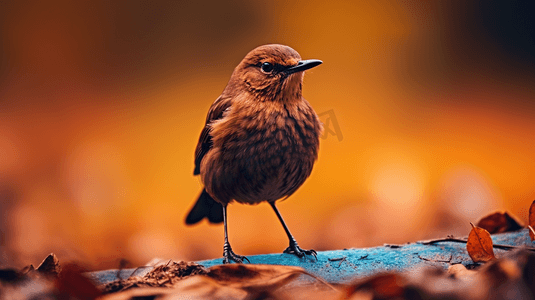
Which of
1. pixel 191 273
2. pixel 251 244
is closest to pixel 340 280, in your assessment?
pixel 191 273

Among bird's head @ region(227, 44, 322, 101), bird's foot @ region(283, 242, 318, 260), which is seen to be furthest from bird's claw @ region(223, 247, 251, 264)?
bird's head @ region(227, 44, 322, 101)

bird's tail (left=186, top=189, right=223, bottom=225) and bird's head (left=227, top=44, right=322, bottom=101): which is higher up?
bird's head (left=227, top=44, right=322, bottom=101)

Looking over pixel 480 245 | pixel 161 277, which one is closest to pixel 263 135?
pixel 161 277

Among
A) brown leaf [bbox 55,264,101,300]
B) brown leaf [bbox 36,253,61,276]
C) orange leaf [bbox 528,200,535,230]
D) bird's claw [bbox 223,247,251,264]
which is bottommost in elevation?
bird's claw [bbox 223,247,251,264]

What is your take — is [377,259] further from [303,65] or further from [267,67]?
[267,67]

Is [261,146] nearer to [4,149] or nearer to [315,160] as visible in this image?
[315,160]

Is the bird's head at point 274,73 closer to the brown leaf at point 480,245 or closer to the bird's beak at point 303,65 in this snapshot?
the bird's beak at point 303,65

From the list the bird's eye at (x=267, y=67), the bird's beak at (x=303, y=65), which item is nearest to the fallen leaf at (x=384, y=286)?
the bird's beak at (x=303, y=65)

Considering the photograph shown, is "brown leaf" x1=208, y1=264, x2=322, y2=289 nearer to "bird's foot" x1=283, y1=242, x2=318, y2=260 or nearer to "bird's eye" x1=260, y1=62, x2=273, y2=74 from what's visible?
"bird's foot" x1=283, y1=242, x2=318, y2=260

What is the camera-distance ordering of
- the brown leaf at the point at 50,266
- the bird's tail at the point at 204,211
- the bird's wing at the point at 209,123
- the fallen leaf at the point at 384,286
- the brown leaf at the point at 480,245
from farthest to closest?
the bird's tail at the point at 204,211, the bird's wing at the point at 209,123, the brown leaf at the point at 480,245, the brown leaf at the point at 50,266, the fallen leaf at the point at 384,286
